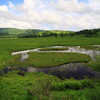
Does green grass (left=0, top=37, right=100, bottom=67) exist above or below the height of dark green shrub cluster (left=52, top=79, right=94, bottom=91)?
below

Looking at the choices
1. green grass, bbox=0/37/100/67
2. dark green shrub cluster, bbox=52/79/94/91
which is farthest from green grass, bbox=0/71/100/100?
green grass, bbox=0/37/100/67

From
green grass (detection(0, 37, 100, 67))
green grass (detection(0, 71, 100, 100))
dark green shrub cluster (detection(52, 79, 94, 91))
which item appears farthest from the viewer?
green grass (detection(0, 37, 100, 67))

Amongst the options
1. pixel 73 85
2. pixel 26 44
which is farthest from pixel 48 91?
pixel 26 44

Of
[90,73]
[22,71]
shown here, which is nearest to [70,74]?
[90,73]

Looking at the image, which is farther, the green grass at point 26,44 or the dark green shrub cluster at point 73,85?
the green grass at point 26,44

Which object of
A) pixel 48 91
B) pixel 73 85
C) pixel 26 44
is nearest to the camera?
pixel 48 91

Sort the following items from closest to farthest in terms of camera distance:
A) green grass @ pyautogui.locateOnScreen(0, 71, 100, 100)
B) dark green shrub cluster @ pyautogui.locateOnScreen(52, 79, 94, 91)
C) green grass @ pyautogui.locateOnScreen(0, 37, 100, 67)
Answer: green grass @ pyautogui.locateOnScreen(0, 71, 100, 100), dark green shrub cluster @ pyautogui.locateOnScreen(52, 79, 94, 91), green grass @ pyautogui.locateOnScreen(0, 37, 100, 67)

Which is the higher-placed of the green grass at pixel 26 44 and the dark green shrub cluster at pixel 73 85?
the dark green shrub cluster at pixel 73 85

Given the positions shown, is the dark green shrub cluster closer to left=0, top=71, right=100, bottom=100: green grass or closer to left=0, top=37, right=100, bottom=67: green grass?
left=0, top=71, right=100, bottom=100: green grass

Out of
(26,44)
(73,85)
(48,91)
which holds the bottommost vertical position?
(26,44)

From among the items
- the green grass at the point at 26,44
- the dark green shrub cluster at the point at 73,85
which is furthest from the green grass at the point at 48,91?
the green grass at the point at 26,44

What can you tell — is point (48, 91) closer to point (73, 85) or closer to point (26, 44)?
point (73, 85)

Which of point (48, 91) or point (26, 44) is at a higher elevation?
point (48, 91)

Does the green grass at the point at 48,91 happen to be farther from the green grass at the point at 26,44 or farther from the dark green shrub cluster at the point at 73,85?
the green grass at the point at 26,44
